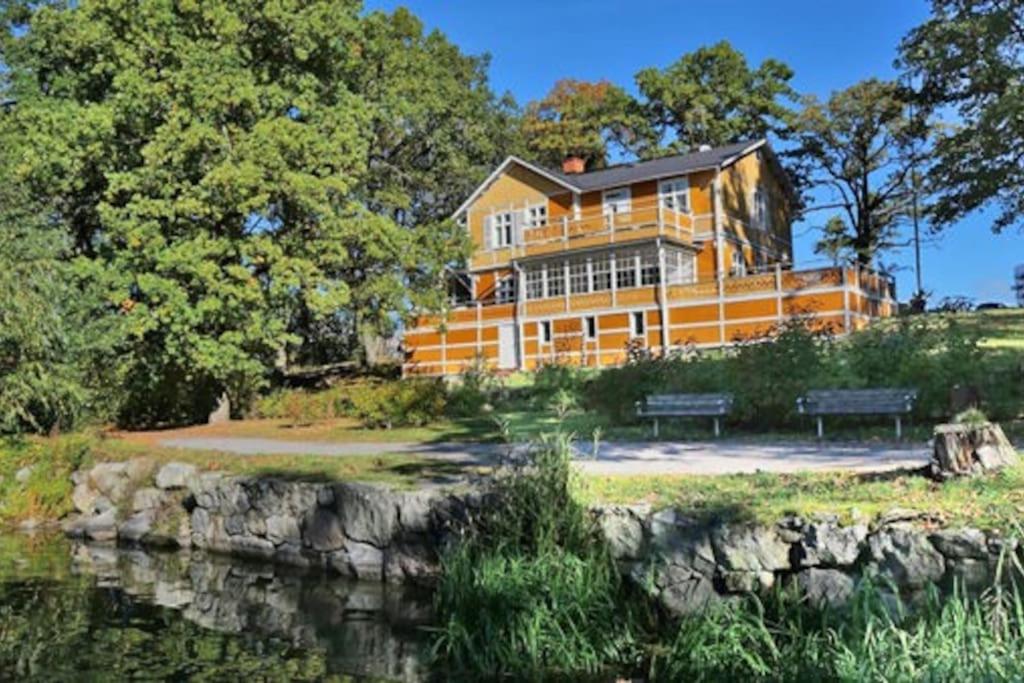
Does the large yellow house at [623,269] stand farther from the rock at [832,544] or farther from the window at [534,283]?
the rock at [832,544]

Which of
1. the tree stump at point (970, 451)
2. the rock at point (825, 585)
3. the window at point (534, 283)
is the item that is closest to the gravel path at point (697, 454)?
the tree stump at point (970, 451)

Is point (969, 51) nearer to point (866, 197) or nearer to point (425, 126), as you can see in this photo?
point (425, 126)

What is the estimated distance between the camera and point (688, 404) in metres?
14.8

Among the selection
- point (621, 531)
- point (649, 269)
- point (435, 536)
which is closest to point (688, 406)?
point (435, 536)

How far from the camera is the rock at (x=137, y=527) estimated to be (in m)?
13.0

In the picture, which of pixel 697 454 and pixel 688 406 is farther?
pixel 688 406

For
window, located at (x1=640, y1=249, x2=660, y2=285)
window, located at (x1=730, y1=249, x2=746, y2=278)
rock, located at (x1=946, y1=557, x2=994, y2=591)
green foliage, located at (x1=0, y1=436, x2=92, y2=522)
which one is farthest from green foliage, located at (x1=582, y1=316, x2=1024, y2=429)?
window, located at (x1=730, y1=249, x2=746, y2=278)

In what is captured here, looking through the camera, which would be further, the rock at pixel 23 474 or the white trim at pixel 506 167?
the white trim at pixel 506 167

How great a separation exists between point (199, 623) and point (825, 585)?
223 inches

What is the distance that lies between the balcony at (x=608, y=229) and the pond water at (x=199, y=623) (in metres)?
27.8

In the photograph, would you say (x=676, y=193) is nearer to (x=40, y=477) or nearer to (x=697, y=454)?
(x=697, y=454)

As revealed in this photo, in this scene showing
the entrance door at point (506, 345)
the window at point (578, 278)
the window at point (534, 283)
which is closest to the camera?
the window at point (578, 278)

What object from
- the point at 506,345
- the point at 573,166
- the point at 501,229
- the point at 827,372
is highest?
the point at 573,166

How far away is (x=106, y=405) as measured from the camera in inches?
847
